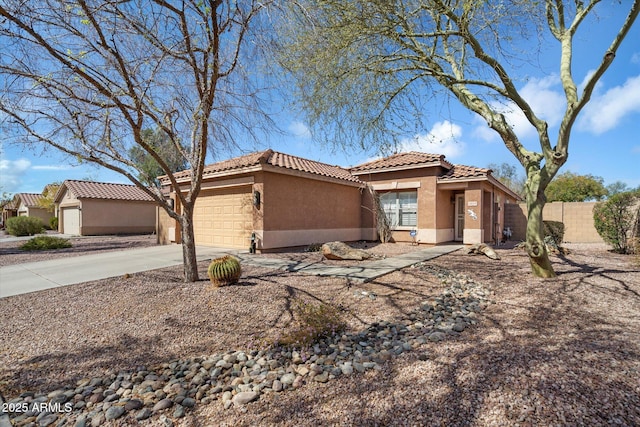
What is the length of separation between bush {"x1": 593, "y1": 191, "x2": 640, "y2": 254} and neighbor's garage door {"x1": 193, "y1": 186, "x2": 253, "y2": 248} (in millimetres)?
13700

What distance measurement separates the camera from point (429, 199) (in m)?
14.5

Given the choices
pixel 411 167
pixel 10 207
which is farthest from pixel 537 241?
pixel 10 207

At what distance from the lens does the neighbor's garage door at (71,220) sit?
25597mm

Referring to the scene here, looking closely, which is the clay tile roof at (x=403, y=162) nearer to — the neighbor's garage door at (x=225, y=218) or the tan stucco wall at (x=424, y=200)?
the tan stucco wall at (x=424, y=200)

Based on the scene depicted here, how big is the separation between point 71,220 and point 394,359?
31.3m

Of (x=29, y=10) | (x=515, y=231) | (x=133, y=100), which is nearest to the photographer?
(x=29, y=10)

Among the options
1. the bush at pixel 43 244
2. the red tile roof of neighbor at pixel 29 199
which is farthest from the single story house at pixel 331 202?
the red tile roof of neighbor at pixel 29 199

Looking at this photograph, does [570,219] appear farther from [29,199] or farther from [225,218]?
[29,199]

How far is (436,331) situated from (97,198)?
91.3ft

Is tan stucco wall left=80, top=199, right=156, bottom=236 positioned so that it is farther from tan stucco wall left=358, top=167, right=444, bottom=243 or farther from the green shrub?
the green shrub

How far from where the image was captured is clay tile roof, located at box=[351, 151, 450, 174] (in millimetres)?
14384

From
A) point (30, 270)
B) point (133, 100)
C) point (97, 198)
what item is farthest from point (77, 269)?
point (97, 198)

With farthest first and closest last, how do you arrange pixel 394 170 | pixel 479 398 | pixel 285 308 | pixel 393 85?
pixel 394 170 → pixel 393 85 → pixel 285 308 → pixel 479 398

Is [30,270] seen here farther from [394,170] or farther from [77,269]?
[394,170]
